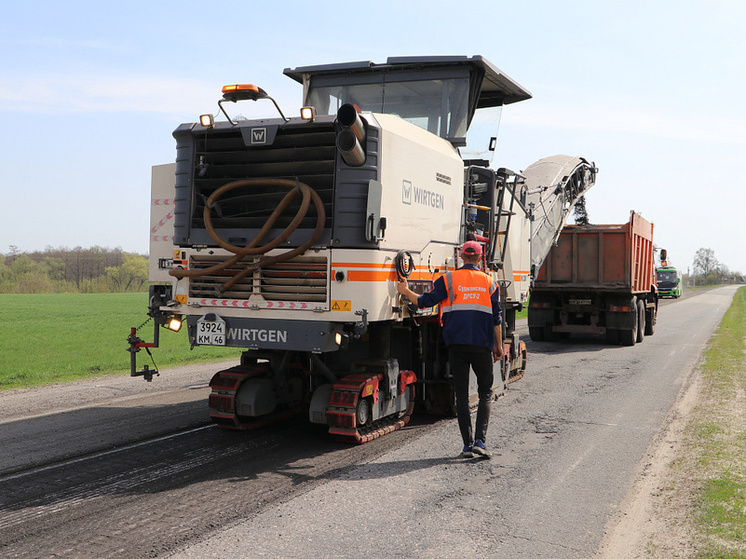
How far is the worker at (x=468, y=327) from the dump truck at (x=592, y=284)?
412 inches

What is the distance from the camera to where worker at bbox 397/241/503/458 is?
6.38m

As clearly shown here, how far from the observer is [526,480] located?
18.3 ft

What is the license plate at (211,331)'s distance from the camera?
652 centimetres

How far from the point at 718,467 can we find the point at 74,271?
74403 mm

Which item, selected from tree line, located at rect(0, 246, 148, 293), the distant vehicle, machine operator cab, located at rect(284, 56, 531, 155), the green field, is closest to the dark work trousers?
machine operator cab, located at rect(284, 56, 531, 155)

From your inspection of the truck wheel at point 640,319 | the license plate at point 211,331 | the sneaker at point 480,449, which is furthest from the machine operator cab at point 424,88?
the truck wheel at point 640,319

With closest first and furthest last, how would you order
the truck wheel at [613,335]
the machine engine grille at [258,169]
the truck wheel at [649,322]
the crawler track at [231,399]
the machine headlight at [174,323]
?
the machine engine grille at [258,169] < the machine headlight at [174,323] < the crawler track at [231,399] < the truck wheel at [613,335] < the truck wheel at [649,322]

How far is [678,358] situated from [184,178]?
11.5 meters

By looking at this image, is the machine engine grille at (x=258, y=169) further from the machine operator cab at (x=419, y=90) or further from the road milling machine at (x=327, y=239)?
the machine operator cab at (x=419, y=90)

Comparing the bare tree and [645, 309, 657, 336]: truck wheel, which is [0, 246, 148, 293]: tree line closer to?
[645, 309, 657, 336]: truck wheel

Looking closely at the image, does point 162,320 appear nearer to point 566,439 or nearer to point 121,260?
point 566,439

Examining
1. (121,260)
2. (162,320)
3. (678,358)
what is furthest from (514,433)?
(121,260)

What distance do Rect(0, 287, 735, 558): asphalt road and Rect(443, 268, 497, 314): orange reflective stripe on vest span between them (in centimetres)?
141

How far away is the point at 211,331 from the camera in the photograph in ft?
21.6
